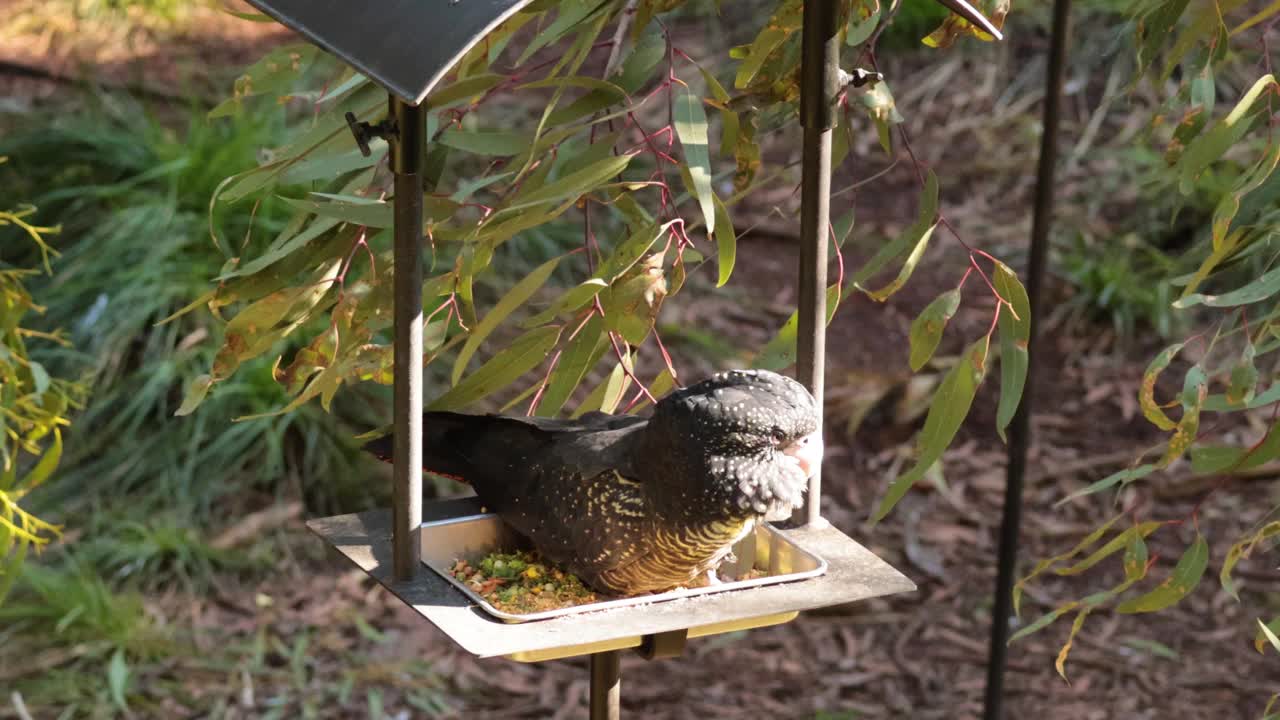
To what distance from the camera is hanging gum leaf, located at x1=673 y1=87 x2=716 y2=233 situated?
1534mm

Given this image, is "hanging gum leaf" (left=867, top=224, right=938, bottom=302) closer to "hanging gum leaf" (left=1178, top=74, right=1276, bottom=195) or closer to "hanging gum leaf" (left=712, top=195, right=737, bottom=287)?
"hanging gum leaf" (left=712, top=195, right=737, bottom=287)

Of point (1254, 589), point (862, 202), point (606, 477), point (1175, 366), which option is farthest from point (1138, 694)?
point (606, 477)

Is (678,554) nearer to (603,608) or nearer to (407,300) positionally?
(603,608)

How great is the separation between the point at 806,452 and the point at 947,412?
0.37 metres

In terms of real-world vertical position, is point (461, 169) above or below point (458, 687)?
above

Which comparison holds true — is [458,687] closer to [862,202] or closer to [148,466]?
[148,466]

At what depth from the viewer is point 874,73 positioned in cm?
166

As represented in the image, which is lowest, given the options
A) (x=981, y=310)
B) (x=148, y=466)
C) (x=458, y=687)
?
(x=458, y=687)

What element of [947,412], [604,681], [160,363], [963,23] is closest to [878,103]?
[963,23]

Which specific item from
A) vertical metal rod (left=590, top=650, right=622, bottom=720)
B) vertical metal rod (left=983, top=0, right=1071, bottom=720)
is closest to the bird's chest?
vertical metal rod (left=590, top=650, right=622, bottom=720)

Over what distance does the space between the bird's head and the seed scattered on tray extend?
20 cm

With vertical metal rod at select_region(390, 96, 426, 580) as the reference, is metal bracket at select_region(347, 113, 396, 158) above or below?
above

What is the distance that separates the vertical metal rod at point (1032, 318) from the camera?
2156 millimetres

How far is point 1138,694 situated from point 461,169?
6.81ft
